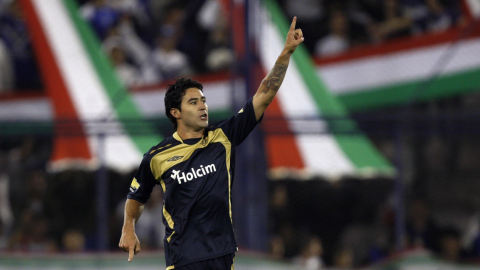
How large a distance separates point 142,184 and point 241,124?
2.43 ft

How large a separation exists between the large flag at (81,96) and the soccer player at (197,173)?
3690 millimetres

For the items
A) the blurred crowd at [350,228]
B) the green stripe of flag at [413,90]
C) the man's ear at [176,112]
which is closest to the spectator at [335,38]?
the green stripe of flag at [413,90]

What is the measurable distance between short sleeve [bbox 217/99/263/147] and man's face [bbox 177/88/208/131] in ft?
0.58

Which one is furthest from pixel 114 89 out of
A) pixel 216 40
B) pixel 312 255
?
pixel 312 255

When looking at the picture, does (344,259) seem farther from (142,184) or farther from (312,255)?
(142,184)

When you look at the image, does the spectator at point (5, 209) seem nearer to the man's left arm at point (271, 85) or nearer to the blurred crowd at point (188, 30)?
the blurred crowd at point (188, 30)

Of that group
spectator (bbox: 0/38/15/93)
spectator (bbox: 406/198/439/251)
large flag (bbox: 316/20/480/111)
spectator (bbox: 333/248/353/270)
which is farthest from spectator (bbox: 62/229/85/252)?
spectator (bbox: 406/198/439/251)

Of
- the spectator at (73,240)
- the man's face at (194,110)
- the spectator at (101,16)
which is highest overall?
the spectator at (101,16)

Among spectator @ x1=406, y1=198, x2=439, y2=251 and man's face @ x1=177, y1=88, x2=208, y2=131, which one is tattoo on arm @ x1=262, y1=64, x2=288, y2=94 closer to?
man's face @ x1=177, y1=88, x2=208, y2=131

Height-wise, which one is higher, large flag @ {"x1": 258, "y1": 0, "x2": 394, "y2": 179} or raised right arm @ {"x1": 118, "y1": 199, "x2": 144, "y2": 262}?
large flag @ {"x1": 258, "y1": 0, "x2": 394, "y2": 179}

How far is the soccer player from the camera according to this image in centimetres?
416

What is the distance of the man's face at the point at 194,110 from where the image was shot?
13.8 feet

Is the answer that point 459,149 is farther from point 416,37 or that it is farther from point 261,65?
point 261,65

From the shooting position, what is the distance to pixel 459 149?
870 cm
